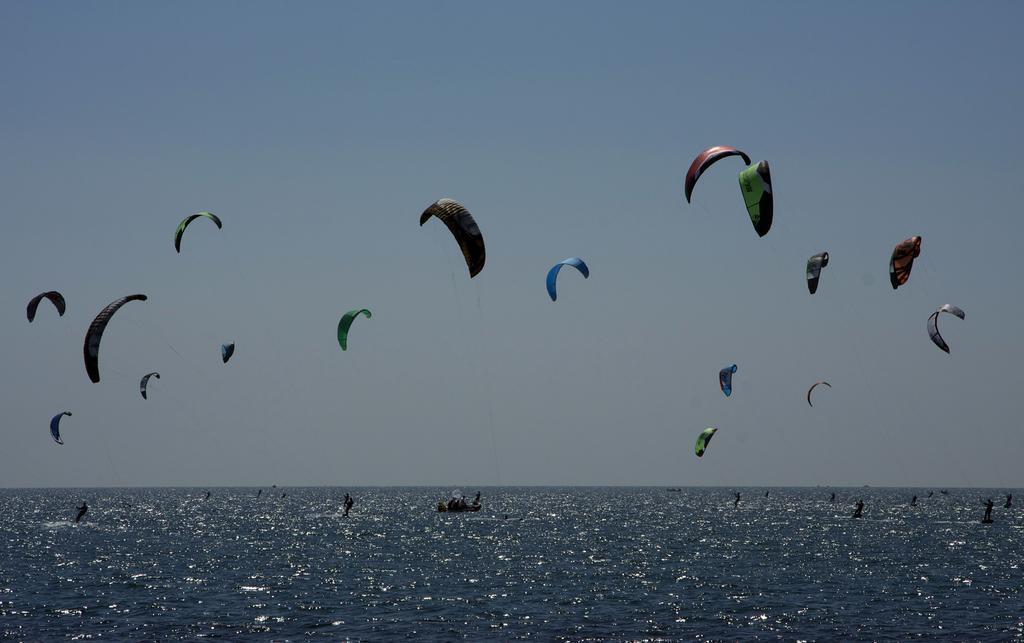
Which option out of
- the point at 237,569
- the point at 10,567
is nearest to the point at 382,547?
the point at 237,569

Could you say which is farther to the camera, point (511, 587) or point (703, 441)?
point (703, 441)

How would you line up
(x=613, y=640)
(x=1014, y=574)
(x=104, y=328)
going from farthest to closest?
(x=1014, y=574), (x=104, y=328), (x=613, y=640)

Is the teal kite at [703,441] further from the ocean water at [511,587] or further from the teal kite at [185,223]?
the teal kite at [185,223]

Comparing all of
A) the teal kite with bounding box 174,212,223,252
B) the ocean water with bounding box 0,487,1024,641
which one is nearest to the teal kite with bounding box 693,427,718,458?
the ocean water with bounding box 0,487,1024,641

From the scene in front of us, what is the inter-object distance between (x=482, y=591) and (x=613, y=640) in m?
10.2

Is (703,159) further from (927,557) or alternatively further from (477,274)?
(927,557)

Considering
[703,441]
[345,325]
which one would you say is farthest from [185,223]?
[703,441]

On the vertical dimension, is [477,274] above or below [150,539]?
above

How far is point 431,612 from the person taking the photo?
Result: 3030 cm

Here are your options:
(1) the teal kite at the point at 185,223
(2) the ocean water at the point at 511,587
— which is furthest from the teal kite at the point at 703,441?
(1) the teal kite at the point at 185,223

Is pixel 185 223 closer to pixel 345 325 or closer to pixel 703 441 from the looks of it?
pixel 345 325

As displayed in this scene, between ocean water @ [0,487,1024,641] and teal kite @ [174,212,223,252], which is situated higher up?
teal kite @ [174,212,223,252]

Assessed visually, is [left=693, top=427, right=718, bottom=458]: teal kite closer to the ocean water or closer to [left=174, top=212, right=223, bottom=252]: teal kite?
the ocean water

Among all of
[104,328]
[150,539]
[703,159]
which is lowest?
[150,539]
